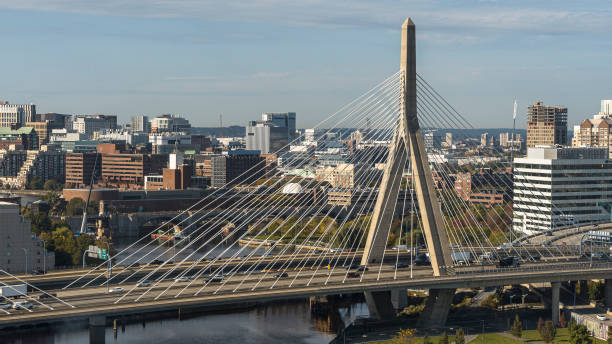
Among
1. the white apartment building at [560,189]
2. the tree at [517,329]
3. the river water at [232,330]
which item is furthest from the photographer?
the white apartment building at [560,189]

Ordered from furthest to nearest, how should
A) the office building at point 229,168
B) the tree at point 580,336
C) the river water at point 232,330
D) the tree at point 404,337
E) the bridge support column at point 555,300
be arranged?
1. the office building at point 229,168
2. the bridge support column at point 555,300
3. the river water at point 232,330
4. the tree at point 404,337
5. the tree at point 580,336

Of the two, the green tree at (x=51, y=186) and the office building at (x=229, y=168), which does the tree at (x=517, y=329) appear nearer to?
the office building at (x=229, y=168)

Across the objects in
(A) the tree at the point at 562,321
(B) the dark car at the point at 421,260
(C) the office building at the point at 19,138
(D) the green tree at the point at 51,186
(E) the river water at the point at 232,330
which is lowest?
(E) the river water at the point at 232,330

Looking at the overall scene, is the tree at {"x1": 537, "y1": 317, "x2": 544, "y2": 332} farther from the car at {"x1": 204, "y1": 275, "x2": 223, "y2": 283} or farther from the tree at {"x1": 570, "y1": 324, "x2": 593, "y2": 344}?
the car at {"x1": 204, "y1": 275, "x2": 223, "y2": 283}

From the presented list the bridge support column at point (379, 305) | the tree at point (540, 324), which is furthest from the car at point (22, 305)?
the tree at point (540, 324)

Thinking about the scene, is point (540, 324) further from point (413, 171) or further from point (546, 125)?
point (546, 125)

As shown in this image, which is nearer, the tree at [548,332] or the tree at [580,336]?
the tree at [580,336]

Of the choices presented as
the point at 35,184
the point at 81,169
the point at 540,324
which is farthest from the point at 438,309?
the point at 35,184
